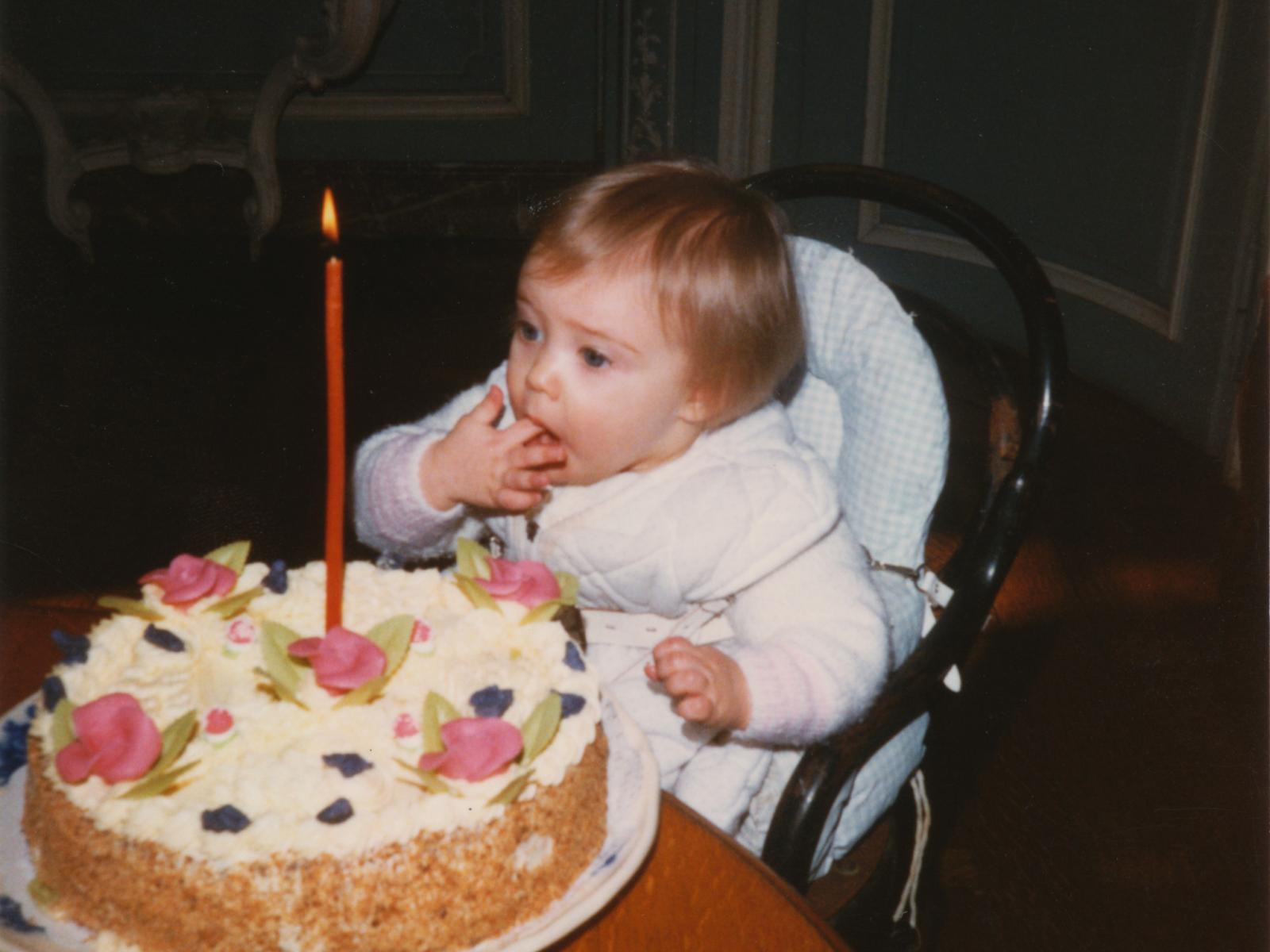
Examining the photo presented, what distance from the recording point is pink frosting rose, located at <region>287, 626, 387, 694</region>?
2.11ft

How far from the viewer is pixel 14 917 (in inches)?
23.5

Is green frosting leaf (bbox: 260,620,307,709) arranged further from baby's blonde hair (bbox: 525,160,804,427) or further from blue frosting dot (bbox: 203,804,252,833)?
baby's blonde hair (bbox: 525,160,804,427)

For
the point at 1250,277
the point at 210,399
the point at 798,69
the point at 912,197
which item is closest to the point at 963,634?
the point at 912,197

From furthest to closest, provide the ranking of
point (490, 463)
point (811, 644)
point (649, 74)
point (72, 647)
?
point (649, 74), point (490, 463), point (811, 644), point (72, 647)

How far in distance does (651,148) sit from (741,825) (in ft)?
10.0

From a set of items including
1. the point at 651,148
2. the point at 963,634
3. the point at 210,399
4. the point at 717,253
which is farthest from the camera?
the point at 651,148

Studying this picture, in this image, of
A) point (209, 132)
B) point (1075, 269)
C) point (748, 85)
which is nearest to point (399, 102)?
point (209, 132)

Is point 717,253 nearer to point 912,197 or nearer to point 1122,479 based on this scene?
point 912,197

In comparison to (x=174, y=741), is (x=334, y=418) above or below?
above

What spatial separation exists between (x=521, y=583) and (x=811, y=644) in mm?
316

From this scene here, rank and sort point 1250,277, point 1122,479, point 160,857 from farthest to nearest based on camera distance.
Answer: point 1122,479 < point 1250,277 < point 160,857

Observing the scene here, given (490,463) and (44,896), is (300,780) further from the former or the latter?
(490,463)

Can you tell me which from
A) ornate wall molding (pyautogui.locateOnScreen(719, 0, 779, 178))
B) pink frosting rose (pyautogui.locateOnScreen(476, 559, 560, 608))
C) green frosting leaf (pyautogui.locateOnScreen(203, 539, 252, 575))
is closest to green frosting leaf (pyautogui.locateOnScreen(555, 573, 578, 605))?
pink frosting rose (pyautogui.locateOnScreen(476, 559, 560, 608))

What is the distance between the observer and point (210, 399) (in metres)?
3.16
